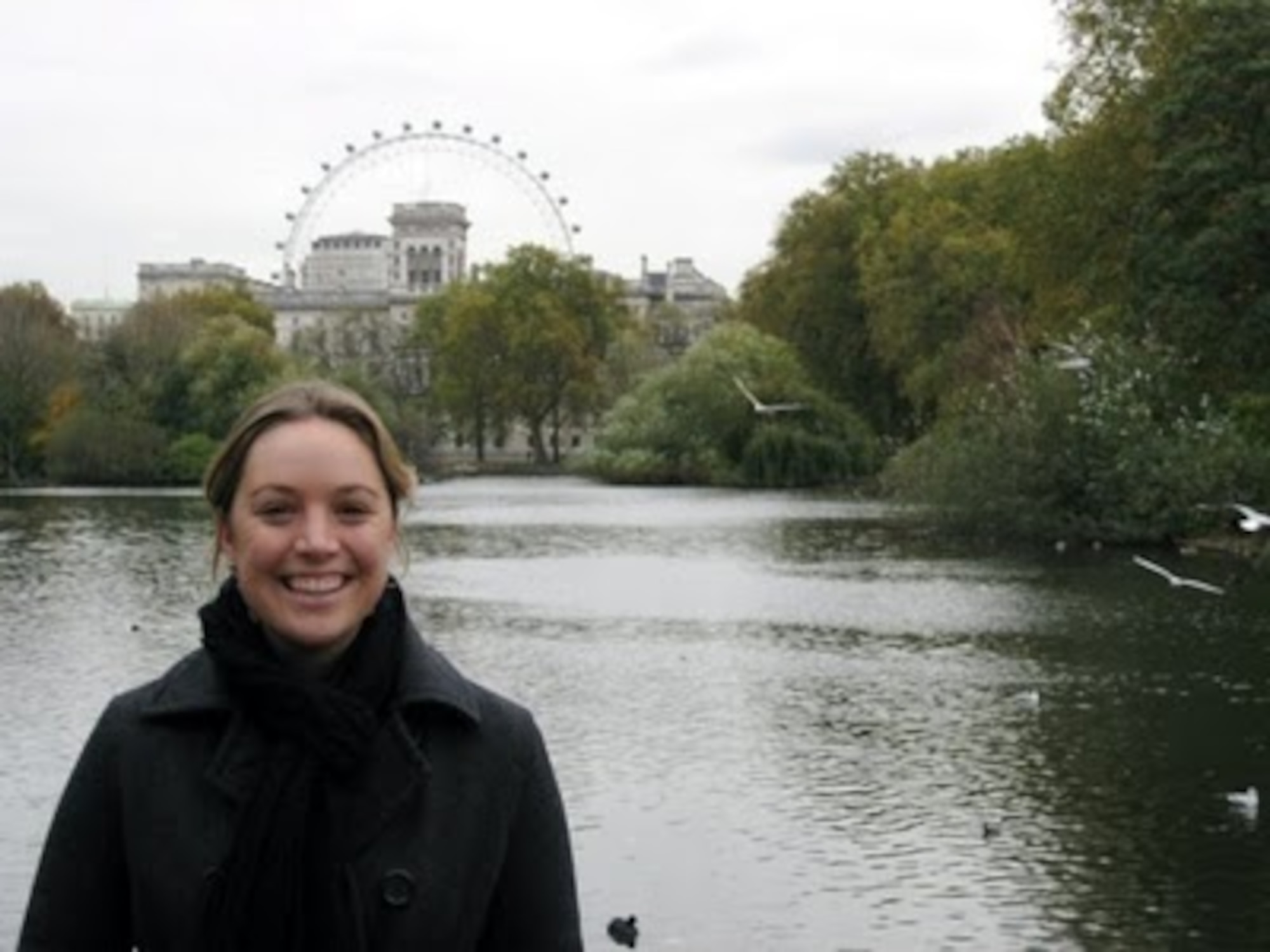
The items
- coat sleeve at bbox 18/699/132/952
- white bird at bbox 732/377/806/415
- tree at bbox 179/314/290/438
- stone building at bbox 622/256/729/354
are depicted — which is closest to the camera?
coat sleeve at bbox 18/699/132/952

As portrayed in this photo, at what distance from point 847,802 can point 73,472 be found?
59.0 metres

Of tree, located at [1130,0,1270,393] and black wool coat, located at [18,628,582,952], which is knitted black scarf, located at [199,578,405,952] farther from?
tree, located at [1130,0,1270,393]

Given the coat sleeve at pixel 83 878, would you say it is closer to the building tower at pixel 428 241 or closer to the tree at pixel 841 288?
the tree at pixel 841 288

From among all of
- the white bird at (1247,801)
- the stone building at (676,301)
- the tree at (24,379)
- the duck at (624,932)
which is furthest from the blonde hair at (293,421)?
the stone building at (676,301)

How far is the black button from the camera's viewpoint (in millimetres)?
Answer: 2072

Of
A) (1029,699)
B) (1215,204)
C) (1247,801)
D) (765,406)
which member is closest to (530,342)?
(765,406)

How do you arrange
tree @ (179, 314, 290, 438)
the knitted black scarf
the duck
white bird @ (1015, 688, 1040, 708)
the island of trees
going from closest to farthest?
the knitted black scarf → the duck → white bird @ (1015, 688, 1040, 708) → the island of trees → tree @ (179, 314, 290, 438)

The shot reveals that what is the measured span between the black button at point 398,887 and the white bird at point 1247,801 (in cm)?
1145

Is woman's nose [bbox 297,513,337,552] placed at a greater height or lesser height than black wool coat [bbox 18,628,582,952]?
greater

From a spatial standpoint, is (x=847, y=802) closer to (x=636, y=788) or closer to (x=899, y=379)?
(x=636, y=788)

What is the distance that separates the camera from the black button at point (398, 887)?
2072 mm

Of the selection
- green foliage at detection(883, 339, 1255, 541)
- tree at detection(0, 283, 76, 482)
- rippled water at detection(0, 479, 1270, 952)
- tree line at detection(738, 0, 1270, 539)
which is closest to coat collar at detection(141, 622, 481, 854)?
rippled water at detection(0, 479, 1270, 952)

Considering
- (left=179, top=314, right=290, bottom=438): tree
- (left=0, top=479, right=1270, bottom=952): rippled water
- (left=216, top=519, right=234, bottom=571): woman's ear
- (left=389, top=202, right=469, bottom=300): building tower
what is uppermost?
(left=389, top=202, right=469, bottom=300): building tower

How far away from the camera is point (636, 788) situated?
1378 centimetres
